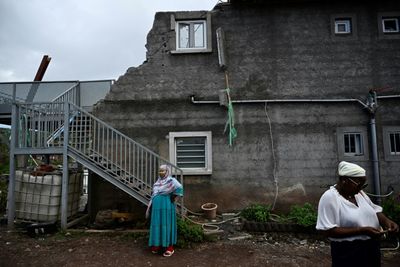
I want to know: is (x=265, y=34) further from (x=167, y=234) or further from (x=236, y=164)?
(x=167, y=234)

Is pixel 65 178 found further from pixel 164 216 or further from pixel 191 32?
pixel 191 32

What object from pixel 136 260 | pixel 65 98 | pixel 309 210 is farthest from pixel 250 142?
pixel 65 98

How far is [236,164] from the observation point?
25.5 feet

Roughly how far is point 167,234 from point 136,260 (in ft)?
2.29

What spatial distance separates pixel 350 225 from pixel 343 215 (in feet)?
0.34

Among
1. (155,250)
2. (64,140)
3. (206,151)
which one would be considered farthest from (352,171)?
(64,140)

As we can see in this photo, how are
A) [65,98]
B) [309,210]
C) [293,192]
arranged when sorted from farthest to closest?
1. [65,98]
2. [293,192]
3. [309,210]

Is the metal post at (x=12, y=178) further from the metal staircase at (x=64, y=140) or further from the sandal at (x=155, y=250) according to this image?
the sandal at (x=155, y=250)

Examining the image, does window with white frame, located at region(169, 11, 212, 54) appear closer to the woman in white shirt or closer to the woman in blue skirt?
the woman in blue skirt

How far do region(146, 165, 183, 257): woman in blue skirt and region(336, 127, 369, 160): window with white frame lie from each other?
4921mm

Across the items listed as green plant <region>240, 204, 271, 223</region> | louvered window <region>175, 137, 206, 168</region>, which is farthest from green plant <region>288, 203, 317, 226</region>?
louvered window <region>175, 137, 206, 168</region>

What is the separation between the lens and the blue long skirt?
522 cm

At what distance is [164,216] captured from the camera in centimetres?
526

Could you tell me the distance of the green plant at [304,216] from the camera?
6.32 meters
